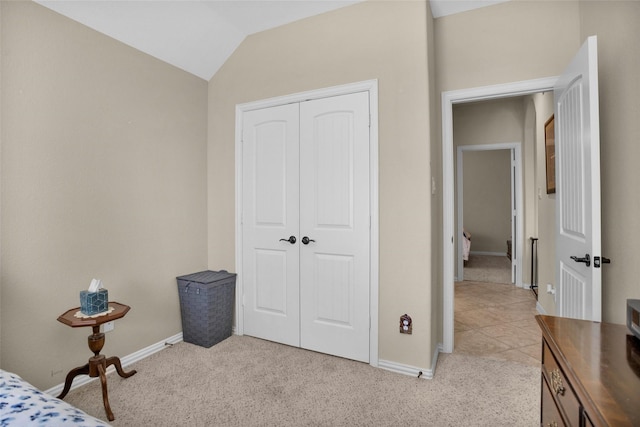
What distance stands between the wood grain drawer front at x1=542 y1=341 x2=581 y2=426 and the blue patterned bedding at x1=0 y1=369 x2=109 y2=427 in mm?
1297

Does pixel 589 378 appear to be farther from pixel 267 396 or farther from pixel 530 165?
pixel 530 165

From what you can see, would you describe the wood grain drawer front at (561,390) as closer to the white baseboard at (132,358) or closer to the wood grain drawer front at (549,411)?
the wood grain drawer front at (549,411)

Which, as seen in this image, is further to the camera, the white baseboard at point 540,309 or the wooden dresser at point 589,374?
the white baseboard at point 540,309

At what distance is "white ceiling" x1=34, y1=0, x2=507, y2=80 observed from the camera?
89.7 inches

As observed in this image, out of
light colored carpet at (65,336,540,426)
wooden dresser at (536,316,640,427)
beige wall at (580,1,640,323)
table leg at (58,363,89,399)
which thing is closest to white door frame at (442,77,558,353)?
light colored carpet at (65,336,540,426)

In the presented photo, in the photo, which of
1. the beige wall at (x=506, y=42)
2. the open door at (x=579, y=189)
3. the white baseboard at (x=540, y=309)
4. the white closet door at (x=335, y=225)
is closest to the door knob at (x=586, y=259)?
the open door at (x=579, y=189)

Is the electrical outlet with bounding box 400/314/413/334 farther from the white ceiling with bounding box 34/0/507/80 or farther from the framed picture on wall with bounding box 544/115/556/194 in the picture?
the white ceiling with bounding box 34/0/507/80

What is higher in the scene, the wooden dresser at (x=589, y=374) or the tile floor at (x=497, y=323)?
the wooden dresser at (x=589, y=374)

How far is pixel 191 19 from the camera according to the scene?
2619mm

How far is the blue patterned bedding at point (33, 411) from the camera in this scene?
0.95 meters

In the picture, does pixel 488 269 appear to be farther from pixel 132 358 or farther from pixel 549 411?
pixel 132 358

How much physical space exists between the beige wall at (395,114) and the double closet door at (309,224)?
6.2 inches

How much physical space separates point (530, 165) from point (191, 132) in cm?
441

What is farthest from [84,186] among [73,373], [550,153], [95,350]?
[550,153]
